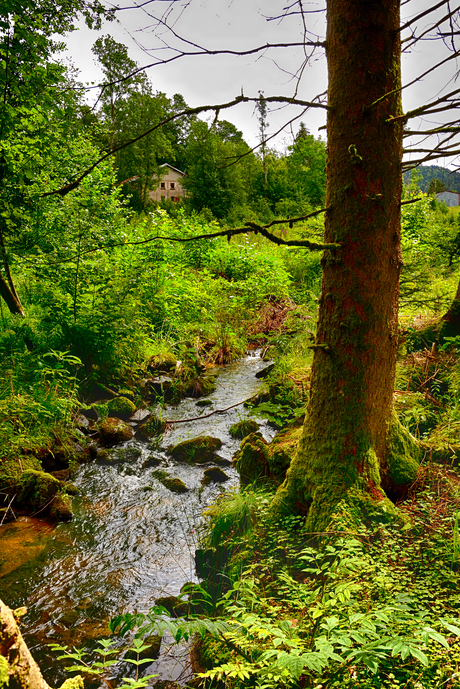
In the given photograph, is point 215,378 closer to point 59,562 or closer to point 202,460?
point 202,460

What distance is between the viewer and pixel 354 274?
257 cm

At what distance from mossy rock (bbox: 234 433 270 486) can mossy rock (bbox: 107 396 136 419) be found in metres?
2.88

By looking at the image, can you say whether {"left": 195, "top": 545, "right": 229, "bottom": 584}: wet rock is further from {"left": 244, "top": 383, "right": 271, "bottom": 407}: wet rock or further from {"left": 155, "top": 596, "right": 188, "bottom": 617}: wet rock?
{"left": 244, "top": 383, "right": 271, "bottom": 407}: wet rock

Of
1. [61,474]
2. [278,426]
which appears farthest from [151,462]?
[278,426]

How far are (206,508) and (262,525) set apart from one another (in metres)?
1.39

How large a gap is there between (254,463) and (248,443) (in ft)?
0.79

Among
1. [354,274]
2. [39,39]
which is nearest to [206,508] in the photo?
[354,274]

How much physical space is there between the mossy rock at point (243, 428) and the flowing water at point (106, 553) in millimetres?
278

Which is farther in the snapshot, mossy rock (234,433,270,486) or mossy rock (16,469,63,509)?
mossy rock (16,469,63,509)

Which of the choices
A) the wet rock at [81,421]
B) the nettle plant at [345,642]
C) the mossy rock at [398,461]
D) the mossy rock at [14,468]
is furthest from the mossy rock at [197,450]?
the nettle plant at [345,642]

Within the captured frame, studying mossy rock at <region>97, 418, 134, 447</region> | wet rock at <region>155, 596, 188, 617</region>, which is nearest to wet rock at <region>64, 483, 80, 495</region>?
mossy rock at <region>97, 418, 134, 447</region>

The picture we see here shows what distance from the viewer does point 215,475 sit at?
4766mm

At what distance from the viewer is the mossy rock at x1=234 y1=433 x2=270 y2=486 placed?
3889 mm

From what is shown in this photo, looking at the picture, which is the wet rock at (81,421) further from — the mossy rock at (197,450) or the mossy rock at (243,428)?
the mossy rock at (243,428)
